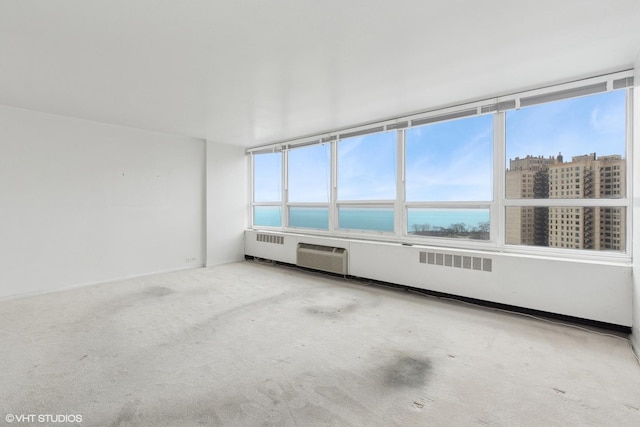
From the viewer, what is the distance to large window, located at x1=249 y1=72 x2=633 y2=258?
296 centimetres

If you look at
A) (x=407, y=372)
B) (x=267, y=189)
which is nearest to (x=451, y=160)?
(x=407, y=372)

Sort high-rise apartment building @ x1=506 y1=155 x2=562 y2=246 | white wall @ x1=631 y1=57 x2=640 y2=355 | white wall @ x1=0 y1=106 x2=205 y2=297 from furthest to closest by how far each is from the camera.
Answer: white wall @ x1=0 y1=106 x2=205 y2=297
high-rise apartment building @ x1=506 y1=155 x2=562 y2=246
white wall @ x1=631 y1=57 x2=640 y2=355

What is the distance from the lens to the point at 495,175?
358 cm

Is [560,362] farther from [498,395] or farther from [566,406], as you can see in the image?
[498,395]

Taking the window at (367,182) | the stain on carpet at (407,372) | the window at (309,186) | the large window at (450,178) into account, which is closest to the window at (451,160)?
the large window at (450,178)

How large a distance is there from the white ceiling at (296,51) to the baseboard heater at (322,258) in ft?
7.35

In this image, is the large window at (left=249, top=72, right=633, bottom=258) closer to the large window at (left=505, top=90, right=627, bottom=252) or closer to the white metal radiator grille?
the large window at (left=505, top=90, right=627, bottom=252)

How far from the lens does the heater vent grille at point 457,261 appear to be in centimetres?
345

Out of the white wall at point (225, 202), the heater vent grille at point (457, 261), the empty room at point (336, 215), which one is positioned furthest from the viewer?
the white wall at point (225, 202)

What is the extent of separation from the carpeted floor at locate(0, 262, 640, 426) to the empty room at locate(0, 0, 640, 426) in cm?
2

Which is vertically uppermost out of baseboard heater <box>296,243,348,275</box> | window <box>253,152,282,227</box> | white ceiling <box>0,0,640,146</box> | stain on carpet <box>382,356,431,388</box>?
white ceiling <box>0,0,640,146</box>

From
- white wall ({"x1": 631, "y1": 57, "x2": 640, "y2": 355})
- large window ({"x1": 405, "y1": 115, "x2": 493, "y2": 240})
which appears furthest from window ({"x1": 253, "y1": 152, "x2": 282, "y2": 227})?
white wall ({"x1": 631, "y1": 57, "x2": 640, "y2": 355})

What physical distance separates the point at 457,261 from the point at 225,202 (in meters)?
4.43

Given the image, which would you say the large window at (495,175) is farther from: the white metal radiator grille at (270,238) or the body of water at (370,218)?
the white metal radiator grille at (270,238)
